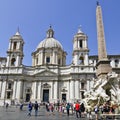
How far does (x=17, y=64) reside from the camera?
40594mm

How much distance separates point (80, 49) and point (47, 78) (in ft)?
33.7

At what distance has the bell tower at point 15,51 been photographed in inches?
1629

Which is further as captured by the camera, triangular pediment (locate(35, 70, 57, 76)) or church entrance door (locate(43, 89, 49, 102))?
triangular pediment (locate(35, 70, 57, 76))

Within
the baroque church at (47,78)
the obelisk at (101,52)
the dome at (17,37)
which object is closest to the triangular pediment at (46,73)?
the baroque church at (47,78)

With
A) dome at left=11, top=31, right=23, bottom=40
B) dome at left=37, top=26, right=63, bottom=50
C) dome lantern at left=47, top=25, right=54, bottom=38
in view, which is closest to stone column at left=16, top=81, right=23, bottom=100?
dome at left=11, top=31, right=23, bottom=40

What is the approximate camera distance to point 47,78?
40.4 meters

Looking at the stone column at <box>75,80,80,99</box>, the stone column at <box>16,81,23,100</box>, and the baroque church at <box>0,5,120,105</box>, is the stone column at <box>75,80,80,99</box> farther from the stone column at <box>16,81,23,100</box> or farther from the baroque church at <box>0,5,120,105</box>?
the stone column at <box>16,81,23,100</box>

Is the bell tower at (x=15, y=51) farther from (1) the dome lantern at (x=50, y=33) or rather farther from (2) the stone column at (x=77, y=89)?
(2) the stone column at (x=77, y=89)

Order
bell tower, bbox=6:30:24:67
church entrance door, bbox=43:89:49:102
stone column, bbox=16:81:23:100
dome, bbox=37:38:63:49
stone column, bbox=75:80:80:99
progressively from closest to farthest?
stone column, bbox=75:80:80:99 < stone column, bbox=16:81:23:100 < church entrance door, bbox=43:89:49:102 < bell tower, bbox=6:30:24:67 < dome, bbox=37:38:63:49

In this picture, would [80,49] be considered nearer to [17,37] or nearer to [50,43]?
[50,43]

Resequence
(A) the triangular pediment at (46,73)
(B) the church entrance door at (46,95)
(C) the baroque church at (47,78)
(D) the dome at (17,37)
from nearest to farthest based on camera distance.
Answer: (C) the baroque church at (47,78) → (B) the church entrance door at (46,95) → (A) the triangular pediment at (46,73) → (D) the dome at (17,37)

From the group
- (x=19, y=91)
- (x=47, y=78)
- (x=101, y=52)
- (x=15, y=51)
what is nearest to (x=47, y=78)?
(x=47, y=78)

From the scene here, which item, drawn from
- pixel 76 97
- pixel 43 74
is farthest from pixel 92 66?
pixel 43 74

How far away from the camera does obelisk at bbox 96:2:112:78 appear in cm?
1521
